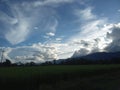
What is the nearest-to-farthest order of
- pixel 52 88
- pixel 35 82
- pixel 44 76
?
1. pixel 52 88
2. pixel 35 82
3. pixel 44 76

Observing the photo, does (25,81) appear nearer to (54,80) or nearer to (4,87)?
(4,87)

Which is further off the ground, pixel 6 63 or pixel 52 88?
pixel 6 63

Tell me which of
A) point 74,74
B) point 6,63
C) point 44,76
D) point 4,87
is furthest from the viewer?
point 6,63

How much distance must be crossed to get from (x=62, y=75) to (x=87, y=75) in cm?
984

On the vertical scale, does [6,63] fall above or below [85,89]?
above

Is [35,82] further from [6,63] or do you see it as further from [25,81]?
[6,63]

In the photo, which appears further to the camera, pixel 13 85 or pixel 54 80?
pixel 54 80

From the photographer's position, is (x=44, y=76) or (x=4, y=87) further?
(x=44, y=76)

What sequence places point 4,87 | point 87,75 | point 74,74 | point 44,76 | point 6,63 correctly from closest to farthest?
1. point 4,87
2. point 44,76
3. point 74,74
4. point 87,75
5. point 6,63

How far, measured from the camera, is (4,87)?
24266 mm

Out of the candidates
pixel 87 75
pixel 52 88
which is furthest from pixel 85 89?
pixel 87 75

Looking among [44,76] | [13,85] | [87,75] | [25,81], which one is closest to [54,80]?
[44,76]

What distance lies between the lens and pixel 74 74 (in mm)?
41469

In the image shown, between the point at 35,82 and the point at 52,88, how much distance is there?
12.7 ft
